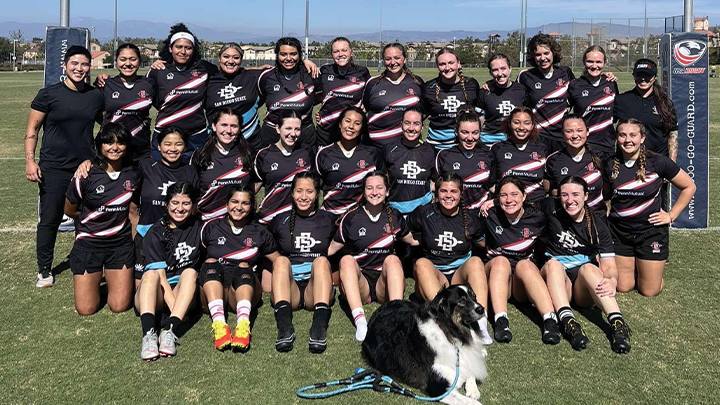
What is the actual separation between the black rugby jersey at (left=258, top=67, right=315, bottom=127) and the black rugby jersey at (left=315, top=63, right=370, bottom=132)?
15 cm

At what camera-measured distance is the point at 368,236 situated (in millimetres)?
4172

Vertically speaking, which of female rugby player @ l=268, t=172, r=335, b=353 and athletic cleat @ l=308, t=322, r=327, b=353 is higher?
female rugby player @ l=268, t=172, r=335, b=353

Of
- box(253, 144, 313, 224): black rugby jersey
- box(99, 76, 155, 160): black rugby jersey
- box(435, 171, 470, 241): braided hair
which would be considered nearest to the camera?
box(435, 171, 470, 241): braided hair

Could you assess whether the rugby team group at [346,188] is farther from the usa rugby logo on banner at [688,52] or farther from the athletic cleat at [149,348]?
the usa rugby logo on banner at [688,52]

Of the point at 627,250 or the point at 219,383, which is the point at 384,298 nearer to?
the point at 219,383

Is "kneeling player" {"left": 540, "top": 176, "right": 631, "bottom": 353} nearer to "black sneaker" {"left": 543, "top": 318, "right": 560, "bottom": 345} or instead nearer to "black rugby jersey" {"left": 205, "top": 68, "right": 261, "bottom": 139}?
"black sneaker" {"left": 543, "top": 318, "right": 560, "bottom": 345}

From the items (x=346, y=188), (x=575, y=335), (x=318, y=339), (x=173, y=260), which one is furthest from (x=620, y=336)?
(x=173, y=260)

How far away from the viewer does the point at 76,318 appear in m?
4.13

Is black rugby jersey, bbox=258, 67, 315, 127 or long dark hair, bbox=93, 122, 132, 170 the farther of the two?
black rugby jersey, bbox=258, 67, 315, 127

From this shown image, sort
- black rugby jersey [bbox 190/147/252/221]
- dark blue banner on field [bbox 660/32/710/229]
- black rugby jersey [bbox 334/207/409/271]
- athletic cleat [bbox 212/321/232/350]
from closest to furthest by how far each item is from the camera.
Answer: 1. athletic cleat [bbox 212/321/232/350]
2. black rugby jersey [bbox 334/207/409/271]
3. black rugby jersey [bbox 190/147/252/221]
4. dark blue banner on field [bbox 660/32/710/229]

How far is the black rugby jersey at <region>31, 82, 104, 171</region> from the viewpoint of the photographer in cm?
466

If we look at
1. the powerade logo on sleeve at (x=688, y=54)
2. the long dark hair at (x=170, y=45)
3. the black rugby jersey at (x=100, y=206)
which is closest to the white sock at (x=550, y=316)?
the black rugby jersey at (x=100, y=206)

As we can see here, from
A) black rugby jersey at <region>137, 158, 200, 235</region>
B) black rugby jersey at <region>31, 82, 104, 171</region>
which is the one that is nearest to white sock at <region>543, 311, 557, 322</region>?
black rugby jersey at <region>137, 158, 200, 235</region>

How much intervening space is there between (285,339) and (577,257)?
6.38 ft
